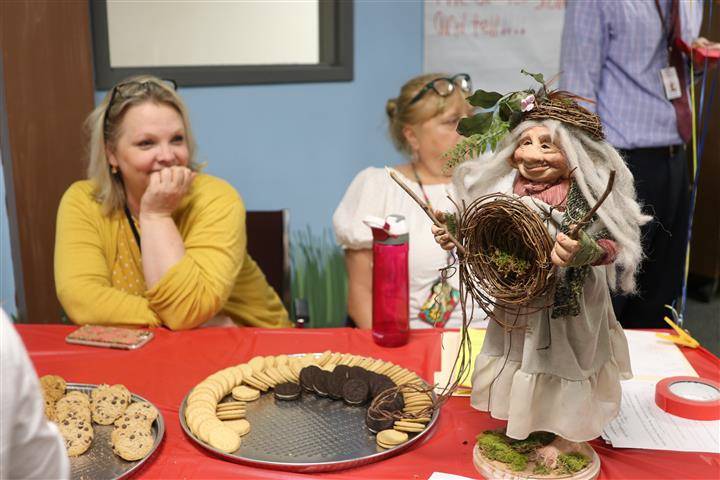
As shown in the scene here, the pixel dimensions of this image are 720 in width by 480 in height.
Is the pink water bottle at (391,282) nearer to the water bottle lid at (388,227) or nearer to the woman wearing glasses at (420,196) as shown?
the water bottle lid at (388,227)

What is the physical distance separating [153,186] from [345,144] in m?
1.44

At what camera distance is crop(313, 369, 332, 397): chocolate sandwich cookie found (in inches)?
56.4

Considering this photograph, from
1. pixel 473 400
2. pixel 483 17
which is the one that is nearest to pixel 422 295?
pixel 473 400

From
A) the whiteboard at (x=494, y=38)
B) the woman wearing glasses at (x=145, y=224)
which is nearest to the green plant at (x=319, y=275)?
the whiteboard at (x=494, y=38)

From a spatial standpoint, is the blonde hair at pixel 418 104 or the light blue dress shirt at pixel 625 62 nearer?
the blonde hair at pixel 418 104

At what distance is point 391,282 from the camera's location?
172 centimetres

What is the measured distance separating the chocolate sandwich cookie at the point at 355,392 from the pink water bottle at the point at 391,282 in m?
0.31

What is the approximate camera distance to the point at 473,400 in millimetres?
1265

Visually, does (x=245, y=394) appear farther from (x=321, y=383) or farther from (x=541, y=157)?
(x=541, y=157)

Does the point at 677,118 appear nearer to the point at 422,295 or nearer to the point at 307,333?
the point at 422,295

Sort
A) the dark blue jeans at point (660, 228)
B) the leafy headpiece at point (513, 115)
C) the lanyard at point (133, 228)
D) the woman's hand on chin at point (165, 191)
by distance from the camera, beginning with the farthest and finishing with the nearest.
Answer: the dark blue jeans at point (660, 228) < the lanyard at point (133, 228) < the woman's hand on chin at point (165, 191) < the leafy headpiece at point (513, 115)

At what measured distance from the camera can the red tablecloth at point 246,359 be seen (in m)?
1.23

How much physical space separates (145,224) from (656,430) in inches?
53.9

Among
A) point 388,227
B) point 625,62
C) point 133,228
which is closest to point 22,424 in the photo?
point 388,227
